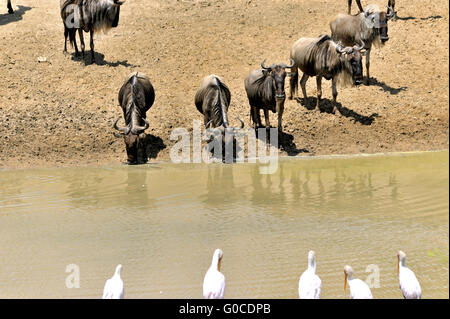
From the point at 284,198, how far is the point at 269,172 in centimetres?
290

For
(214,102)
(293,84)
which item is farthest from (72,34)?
(293,84)

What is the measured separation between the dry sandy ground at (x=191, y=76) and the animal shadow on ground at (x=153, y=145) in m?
0.06

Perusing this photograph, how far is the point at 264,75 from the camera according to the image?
1853 centimetres

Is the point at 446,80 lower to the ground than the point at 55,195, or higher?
higher

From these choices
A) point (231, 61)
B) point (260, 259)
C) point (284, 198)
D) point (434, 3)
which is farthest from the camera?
point (434, 3)

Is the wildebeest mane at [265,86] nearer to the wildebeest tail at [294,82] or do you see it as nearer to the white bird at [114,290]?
the wildebeest tail at [294,82]

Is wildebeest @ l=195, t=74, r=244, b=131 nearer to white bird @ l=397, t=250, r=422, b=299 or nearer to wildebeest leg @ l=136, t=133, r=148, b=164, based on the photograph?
wildebeest leg @ l=136, t=133, r=148, b=164

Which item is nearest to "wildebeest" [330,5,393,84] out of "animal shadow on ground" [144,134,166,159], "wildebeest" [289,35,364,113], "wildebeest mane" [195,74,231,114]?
"wildebeest" [289,35,364,113]

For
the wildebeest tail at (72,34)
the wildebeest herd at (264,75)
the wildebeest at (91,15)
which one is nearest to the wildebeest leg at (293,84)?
the wildebeest herd at (264,75)

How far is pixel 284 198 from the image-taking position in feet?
44.0

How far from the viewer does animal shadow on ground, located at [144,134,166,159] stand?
61.1 ft

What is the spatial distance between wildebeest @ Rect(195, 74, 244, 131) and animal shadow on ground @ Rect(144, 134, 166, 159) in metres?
1.53
